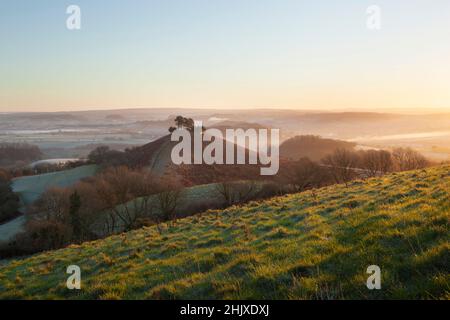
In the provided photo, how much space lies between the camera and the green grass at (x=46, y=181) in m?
85.8

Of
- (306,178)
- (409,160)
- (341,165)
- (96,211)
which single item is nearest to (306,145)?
(409,160)

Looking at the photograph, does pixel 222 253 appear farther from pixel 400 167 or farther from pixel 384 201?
pixel 400 167

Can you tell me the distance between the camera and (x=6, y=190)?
79438 millimetres

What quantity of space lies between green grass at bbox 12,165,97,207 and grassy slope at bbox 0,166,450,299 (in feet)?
261

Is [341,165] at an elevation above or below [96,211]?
above

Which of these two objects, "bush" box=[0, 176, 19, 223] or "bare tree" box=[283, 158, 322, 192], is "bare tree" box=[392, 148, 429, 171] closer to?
"bare tree" box=[283, 158, 322, 192]

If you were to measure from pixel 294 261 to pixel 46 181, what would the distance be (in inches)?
3926

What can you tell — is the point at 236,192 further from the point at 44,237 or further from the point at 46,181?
the point at 46,181

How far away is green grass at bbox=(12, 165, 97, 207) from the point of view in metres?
85.8

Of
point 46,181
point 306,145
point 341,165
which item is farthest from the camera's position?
point 306,145

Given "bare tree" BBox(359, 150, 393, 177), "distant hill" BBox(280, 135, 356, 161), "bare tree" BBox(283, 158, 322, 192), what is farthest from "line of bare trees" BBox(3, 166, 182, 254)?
"distant hill" BBox(280, 135, 356, 161)

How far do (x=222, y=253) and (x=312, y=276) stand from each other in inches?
154

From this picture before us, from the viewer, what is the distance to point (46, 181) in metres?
94.5

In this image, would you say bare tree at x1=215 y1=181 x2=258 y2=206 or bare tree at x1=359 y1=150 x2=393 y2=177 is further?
bare tree at x1=359 y1=150 x2=393 y2=177
